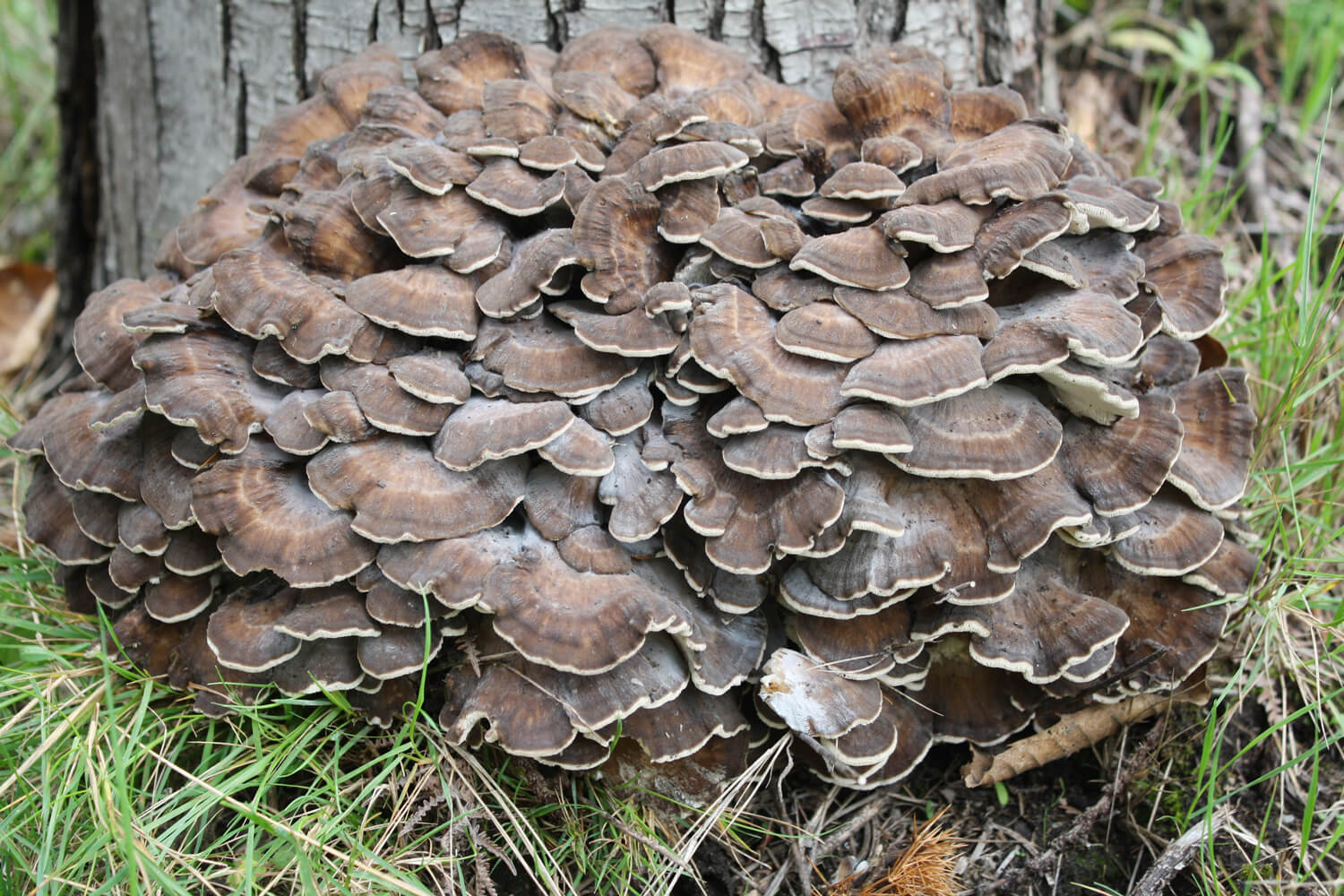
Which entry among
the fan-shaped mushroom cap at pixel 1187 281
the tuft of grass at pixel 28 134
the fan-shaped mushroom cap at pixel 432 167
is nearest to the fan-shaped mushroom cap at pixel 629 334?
the fan-shaped mushroom cap at pixel 432 167

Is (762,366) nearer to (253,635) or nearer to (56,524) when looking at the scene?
(253,635)

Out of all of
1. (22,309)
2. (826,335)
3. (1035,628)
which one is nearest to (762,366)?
(826,335)

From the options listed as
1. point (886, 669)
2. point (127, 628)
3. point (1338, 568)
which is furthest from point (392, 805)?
point (1338, 568)

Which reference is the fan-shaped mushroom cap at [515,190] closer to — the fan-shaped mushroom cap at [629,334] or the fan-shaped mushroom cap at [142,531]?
the fan-shaped mushroom cap at [629,334]

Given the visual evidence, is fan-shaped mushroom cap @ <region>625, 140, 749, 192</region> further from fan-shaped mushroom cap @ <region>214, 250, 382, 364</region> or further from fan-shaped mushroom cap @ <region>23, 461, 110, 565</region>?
fan-shaped mushroom cap @ <region>23, 461, 110, 565</region>

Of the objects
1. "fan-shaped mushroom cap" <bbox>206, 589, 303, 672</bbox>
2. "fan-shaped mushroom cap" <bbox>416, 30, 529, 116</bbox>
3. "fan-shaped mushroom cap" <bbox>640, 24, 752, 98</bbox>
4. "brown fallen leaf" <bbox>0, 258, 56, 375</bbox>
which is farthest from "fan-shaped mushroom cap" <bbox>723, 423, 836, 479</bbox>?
"brown fallen leaf" <bbox>0, 258, 56, 375</bbox>

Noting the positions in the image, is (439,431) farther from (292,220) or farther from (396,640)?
(292,220)

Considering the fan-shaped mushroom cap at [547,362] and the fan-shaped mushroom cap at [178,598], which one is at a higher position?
the fan-shaped mushroom cap at [547,362]
